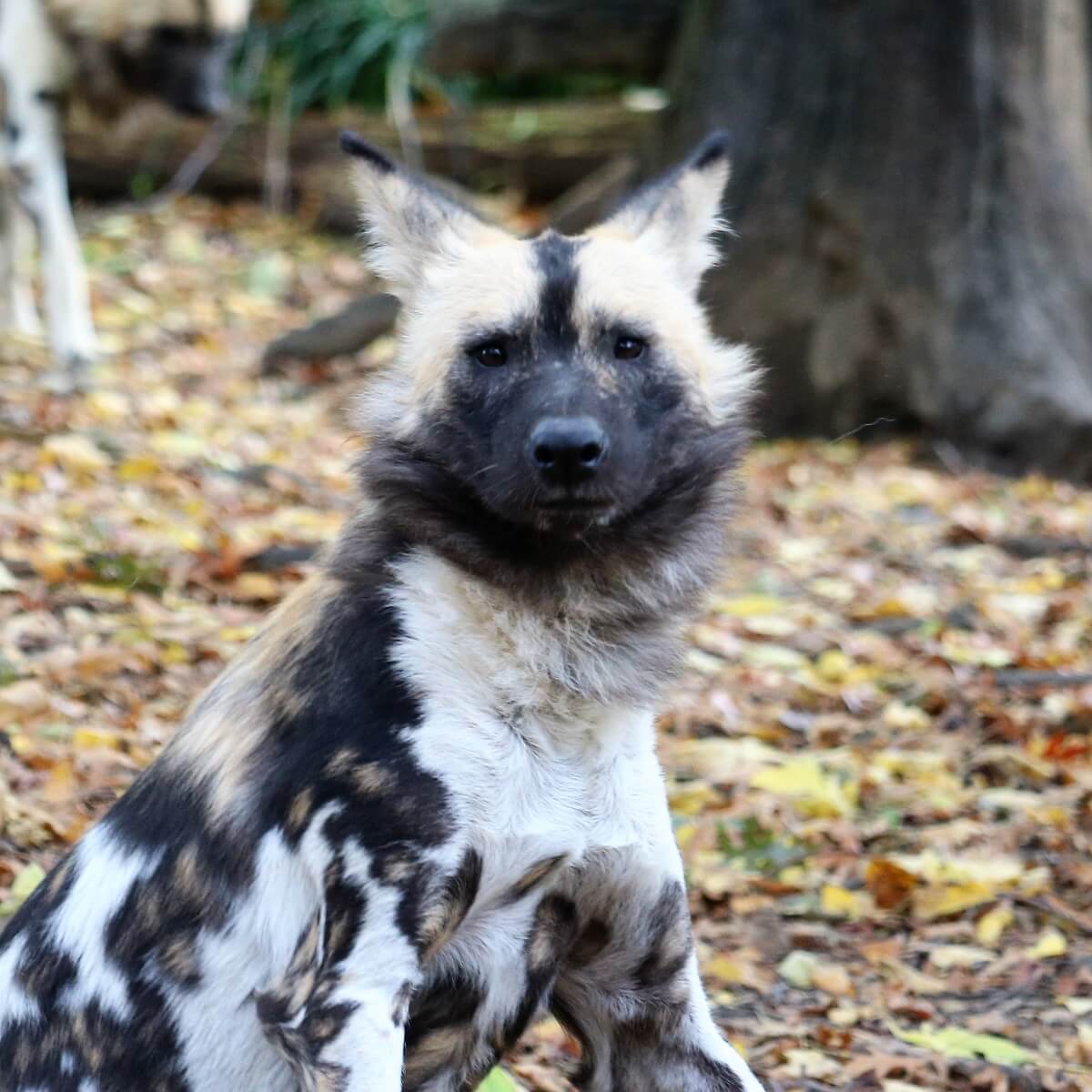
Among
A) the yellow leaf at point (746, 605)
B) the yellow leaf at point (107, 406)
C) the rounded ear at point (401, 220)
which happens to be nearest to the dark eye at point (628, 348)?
the rounded ear at point (401, 220)

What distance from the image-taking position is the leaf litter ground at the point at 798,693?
3537 mm

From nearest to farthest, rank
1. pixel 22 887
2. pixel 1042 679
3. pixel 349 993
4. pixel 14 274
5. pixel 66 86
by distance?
pixel 349 993 < pixel 22 887 < pixel 1042 679 < pixel 14 274 < pixel 66 86

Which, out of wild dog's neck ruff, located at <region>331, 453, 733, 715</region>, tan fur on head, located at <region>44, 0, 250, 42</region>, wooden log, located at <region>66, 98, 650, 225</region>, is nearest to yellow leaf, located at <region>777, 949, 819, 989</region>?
wild dog's neck ruff, located at <region>331, 453, 733, 715</region>

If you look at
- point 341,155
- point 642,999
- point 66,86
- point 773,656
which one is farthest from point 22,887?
point 341,155

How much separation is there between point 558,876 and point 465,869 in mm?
178

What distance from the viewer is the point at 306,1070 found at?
2303mm

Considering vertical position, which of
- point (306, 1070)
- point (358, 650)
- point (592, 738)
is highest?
point (358, 650)

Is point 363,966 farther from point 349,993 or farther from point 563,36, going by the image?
point 563,36

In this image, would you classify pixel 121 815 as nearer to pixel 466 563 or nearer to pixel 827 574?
pixel 466 563

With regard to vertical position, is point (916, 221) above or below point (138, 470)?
below

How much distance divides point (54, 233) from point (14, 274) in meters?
0.31

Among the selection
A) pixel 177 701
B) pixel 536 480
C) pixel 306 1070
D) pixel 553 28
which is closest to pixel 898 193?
pixel 553 28

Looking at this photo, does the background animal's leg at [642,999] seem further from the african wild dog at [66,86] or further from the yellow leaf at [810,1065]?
the african wild dog at [66,86]

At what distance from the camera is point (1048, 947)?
12.0 feet
